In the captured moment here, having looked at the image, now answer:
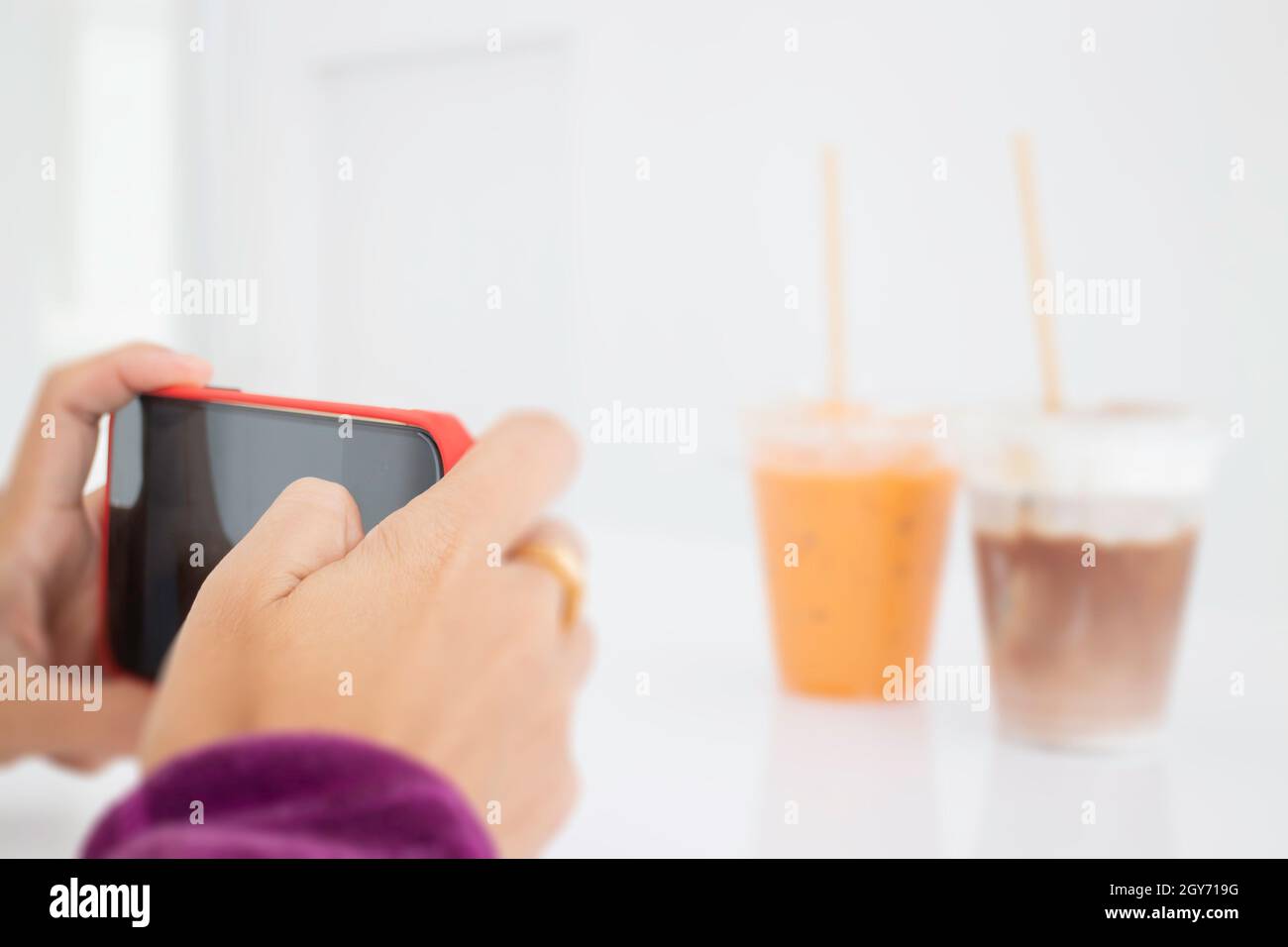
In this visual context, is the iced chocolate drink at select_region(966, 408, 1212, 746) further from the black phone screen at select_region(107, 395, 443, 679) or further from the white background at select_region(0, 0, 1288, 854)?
the black phone screen at select_region(107, 395, 443, 679)

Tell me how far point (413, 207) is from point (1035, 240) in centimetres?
88

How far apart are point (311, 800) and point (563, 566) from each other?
4.0 inches

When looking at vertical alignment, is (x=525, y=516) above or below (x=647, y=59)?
below

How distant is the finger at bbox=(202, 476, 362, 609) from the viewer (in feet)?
0.38

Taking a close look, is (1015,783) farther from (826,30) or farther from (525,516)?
(826,30)

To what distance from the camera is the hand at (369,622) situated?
0.40 ft

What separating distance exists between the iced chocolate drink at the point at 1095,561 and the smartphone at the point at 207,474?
231mm

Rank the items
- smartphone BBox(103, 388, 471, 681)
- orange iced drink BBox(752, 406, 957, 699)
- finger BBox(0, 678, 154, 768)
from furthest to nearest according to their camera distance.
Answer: orange iced drink BBox(752, 406, 957, 699) → finger BBox(0, 678, 154, 768) → smartphone BBox(103, 388, 471, 681)

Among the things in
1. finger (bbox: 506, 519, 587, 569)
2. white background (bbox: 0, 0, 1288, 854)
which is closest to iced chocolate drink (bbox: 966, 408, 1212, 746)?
white background (bbox: 0, 0, 1288, 854)

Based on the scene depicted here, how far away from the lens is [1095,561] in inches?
12.0

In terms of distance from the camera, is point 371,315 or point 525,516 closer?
point 525,516

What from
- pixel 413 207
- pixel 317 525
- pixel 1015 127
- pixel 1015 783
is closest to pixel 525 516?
pixel 317 525

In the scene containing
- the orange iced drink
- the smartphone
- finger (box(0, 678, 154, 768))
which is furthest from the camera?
the orange iced drink
